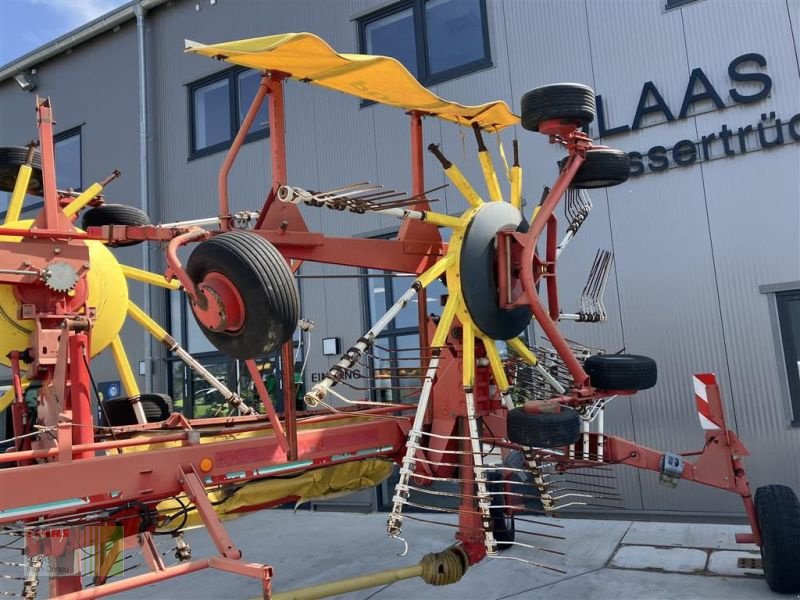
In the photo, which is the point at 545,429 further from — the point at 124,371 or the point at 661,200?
the point at 661,200

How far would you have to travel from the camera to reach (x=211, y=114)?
9.99 metres

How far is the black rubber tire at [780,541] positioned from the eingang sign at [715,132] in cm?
336

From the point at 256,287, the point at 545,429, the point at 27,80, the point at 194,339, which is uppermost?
the point at 27,80

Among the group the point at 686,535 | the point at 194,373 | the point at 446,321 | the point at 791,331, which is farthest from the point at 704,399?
the point at 194,373

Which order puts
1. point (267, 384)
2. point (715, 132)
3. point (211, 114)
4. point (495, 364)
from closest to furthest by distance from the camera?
point (495, 364) < point (715, 132) < point (267, 384) < point (211, 114)

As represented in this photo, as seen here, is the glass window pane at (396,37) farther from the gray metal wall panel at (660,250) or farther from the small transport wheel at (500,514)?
the small transport wheel at (500,514)

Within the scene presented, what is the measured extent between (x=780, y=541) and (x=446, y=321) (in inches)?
99.4

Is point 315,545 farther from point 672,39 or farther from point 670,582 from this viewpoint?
point 672,39

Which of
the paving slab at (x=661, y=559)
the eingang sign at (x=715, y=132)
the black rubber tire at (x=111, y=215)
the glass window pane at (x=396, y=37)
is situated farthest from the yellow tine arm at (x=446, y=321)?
the glass window pane at (x=396, y=37)

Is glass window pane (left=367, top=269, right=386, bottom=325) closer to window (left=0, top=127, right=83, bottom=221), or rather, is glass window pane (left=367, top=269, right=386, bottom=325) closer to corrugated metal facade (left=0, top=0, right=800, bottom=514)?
corrugated metal facade (left=0, top=0, right=800, bottom=514)

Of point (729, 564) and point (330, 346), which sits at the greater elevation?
point (330, 346)

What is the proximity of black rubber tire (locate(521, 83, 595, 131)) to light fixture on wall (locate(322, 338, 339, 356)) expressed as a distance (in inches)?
180

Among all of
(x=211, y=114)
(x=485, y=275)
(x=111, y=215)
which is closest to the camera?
(x=485, y=275)

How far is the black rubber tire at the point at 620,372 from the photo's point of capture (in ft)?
14.1
